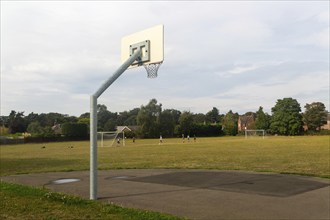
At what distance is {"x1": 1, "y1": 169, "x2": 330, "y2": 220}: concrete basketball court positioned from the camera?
7841 mm

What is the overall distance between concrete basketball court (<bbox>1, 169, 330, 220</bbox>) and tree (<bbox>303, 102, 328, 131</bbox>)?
105 metres

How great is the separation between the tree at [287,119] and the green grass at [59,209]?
9764 centimetres

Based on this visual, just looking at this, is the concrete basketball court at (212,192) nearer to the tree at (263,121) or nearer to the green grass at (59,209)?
the green grass at (59,209)

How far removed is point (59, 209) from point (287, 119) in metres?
98.9

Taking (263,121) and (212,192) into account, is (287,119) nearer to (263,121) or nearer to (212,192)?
(263,121)

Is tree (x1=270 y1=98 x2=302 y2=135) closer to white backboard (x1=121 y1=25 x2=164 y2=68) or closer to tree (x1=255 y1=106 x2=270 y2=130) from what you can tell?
tree (x1=255 y1=106 x2=270 y2=130)

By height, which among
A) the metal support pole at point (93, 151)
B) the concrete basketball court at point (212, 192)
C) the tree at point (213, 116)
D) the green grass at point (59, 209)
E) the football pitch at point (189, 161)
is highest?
the tree at point (213, 116)

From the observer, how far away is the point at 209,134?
3893 inches

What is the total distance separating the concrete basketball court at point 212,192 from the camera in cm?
784

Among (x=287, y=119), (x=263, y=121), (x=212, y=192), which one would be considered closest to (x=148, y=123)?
(x=263, y=121)

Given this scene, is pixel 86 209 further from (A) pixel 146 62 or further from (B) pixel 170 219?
(A) pixel 146 62

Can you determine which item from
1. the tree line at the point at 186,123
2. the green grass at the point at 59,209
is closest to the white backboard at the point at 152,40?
the green grass at the point at 59,209

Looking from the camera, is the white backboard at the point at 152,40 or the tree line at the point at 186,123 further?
the tree line at the point at 186,123

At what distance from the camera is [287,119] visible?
100188 millimetres
